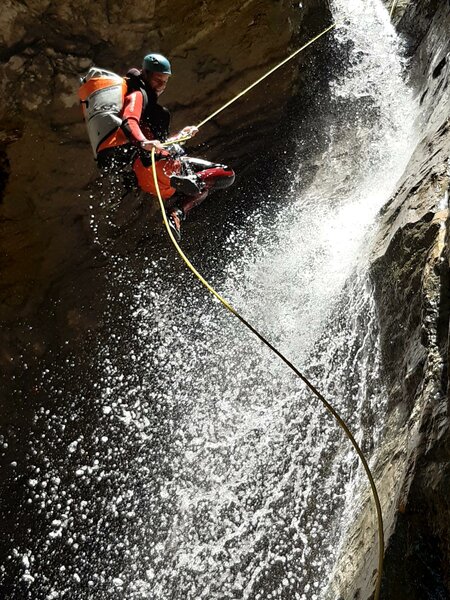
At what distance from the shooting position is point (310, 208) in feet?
19.8

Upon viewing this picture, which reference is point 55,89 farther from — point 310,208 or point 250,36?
point 310,208

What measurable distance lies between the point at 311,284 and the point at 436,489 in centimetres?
313

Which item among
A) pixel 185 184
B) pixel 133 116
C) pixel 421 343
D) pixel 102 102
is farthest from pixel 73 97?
Result: pixel 421 343

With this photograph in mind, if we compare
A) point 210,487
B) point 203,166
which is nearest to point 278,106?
point 203,166

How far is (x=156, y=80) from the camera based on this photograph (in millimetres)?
4621

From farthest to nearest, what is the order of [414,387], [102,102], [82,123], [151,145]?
[82,123]
[102,102]
[151,145]
[414,387]

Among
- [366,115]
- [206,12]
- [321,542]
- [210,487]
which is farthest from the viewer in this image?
[366,115]

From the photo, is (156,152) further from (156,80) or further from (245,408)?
(245,408)

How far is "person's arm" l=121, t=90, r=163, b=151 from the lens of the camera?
4.03 meters

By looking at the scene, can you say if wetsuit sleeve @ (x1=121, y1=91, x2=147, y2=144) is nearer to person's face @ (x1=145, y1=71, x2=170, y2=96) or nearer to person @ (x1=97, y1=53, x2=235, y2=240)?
person @ (x1=97, y1=53, x2=235, y2=240)

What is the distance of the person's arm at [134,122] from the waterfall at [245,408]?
6.18ft

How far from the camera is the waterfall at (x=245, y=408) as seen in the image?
356 cm

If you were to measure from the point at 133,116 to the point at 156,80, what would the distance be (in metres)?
0.63

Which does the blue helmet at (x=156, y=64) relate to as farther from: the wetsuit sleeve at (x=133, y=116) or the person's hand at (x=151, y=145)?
the person's hand at (x=151, y=145)
